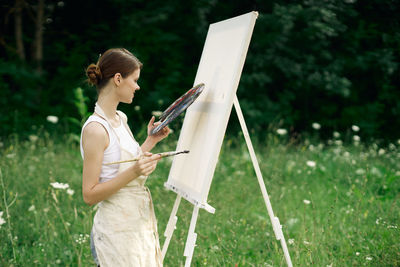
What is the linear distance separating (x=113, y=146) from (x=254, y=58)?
5447 millimetres

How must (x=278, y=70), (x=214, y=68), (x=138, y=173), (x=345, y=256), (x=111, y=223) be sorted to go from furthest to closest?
→ (x=278, y=70) < (x=345, y=256) < (x=214, y=68) < (x=111, y=223) < (x=138, y=173)

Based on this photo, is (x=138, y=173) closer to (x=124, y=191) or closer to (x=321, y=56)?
(x=124, y=191)

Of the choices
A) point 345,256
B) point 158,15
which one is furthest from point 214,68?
point 158,15

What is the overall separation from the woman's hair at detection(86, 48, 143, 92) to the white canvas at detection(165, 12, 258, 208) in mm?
423

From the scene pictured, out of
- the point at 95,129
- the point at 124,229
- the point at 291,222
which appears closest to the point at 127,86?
the point at 95,129

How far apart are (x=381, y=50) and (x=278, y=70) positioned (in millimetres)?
1710

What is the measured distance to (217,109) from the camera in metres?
1.82

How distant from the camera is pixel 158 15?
21.2 feet

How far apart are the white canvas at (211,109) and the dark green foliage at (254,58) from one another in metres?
4.22

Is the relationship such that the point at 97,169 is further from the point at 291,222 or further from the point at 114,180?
the point at 291,222

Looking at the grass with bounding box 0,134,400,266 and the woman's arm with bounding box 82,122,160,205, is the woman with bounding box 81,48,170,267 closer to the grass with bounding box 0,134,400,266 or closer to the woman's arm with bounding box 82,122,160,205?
the woman's arm with bounding box 82,122,160,205

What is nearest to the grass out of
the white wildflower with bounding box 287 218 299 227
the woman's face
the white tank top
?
the white wildflower with bounding box 287 218 299 227

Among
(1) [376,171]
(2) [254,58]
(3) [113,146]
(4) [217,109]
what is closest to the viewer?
(3) [113,146]

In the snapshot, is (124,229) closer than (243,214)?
Yes
